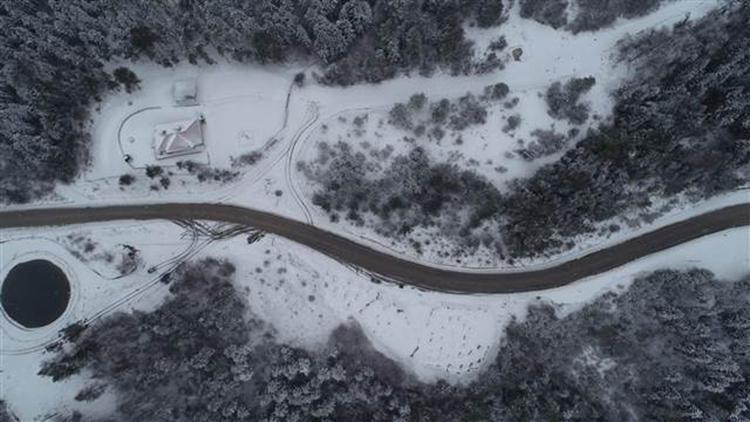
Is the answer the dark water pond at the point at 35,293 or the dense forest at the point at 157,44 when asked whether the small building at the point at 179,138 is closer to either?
the dense forest at the point at 157,44

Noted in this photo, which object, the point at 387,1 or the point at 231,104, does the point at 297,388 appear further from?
the point at 387,1

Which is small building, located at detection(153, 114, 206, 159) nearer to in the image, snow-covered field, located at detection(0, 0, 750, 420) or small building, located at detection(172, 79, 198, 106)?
snow-covered field, located at detection(0, 0, 750, 420)

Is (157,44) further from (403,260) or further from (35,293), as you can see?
(403,260)

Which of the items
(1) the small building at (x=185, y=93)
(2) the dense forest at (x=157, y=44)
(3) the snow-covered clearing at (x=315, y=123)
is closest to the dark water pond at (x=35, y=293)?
(3) the snow-covered clearing at (x=315, y=123)

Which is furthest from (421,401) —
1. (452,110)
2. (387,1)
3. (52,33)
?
(52,33)

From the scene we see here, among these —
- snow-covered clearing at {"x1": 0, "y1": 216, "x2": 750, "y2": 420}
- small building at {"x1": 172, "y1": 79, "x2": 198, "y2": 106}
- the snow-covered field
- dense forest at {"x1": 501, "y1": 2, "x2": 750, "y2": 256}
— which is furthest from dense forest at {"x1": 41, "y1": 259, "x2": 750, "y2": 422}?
small building at {"x1": 172, "y1": 79, "x2": 198, "y2": 106}
